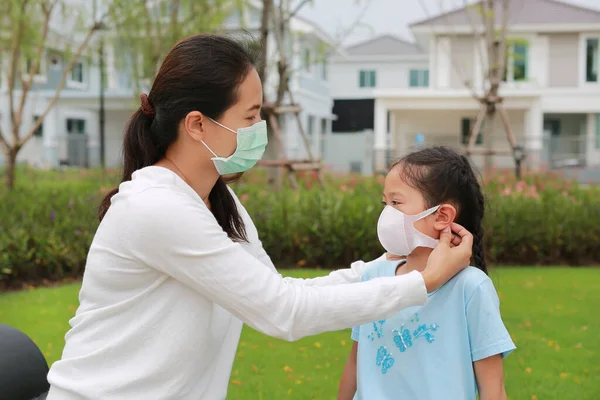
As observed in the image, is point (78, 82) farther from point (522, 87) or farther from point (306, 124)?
point (522, 87)

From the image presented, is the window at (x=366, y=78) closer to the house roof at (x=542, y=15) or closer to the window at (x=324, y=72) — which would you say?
the window at (x=324, y=72)

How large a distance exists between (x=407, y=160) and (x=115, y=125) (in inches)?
1414

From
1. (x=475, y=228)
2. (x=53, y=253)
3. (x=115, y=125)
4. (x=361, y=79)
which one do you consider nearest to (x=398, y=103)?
(x=115, y=125)

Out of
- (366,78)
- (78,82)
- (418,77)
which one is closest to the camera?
(78,82)

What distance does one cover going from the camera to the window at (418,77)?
4644 cm

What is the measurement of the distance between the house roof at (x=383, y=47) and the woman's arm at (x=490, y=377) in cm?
4756

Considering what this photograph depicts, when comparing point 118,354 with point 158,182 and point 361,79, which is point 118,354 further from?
point 361,79

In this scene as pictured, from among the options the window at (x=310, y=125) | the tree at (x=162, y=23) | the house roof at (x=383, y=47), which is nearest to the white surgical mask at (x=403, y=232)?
the tree at (x=162, y=23)

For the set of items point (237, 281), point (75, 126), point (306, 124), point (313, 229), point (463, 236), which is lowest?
point (313, 229)

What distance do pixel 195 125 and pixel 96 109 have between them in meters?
34.8

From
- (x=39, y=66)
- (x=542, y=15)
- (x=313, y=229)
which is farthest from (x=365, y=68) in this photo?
(x=313, y=229)

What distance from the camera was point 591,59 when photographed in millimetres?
30438

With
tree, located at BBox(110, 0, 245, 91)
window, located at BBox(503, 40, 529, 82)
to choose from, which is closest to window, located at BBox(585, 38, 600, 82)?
window, located at BBox(503, 40, 529, 82)

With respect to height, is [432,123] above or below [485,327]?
above
